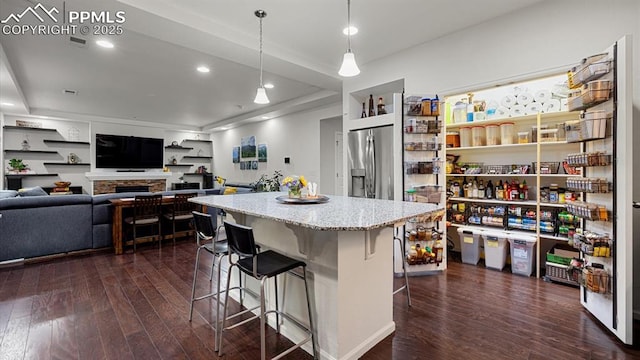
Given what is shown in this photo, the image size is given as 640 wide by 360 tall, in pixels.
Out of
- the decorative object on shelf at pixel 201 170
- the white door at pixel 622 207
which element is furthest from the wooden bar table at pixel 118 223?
the decorative object on shelf at pixel 201 170

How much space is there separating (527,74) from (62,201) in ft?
19.7

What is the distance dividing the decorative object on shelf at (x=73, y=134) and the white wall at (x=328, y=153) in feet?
23.0

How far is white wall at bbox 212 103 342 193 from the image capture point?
653cm

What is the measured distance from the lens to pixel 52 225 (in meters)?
3.89

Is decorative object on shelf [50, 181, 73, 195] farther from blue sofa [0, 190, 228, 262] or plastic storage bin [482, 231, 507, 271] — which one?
plastic storage bin [482, 231, 507, 271]

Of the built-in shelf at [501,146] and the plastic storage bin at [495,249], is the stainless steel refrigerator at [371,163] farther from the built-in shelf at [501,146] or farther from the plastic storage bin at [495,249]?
the plastic storage bin at [495,249]

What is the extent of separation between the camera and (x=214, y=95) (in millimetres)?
5996

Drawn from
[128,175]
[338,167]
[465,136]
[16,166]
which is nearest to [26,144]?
[16,166]

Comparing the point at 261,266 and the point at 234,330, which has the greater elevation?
the point at 261,266

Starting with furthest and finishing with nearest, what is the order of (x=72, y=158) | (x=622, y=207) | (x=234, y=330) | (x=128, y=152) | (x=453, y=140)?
(x=128, y=152) → (x=72, y=158) → (x=453, y=140) → (x=234, y=330) → (x=622, y=207)

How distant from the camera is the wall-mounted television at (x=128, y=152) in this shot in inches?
315

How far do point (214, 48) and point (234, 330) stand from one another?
302cm

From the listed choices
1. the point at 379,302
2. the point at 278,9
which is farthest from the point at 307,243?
the point at 278,9

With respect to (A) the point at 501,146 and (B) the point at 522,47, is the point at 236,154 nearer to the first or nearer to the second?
(A) the point at 501,146
